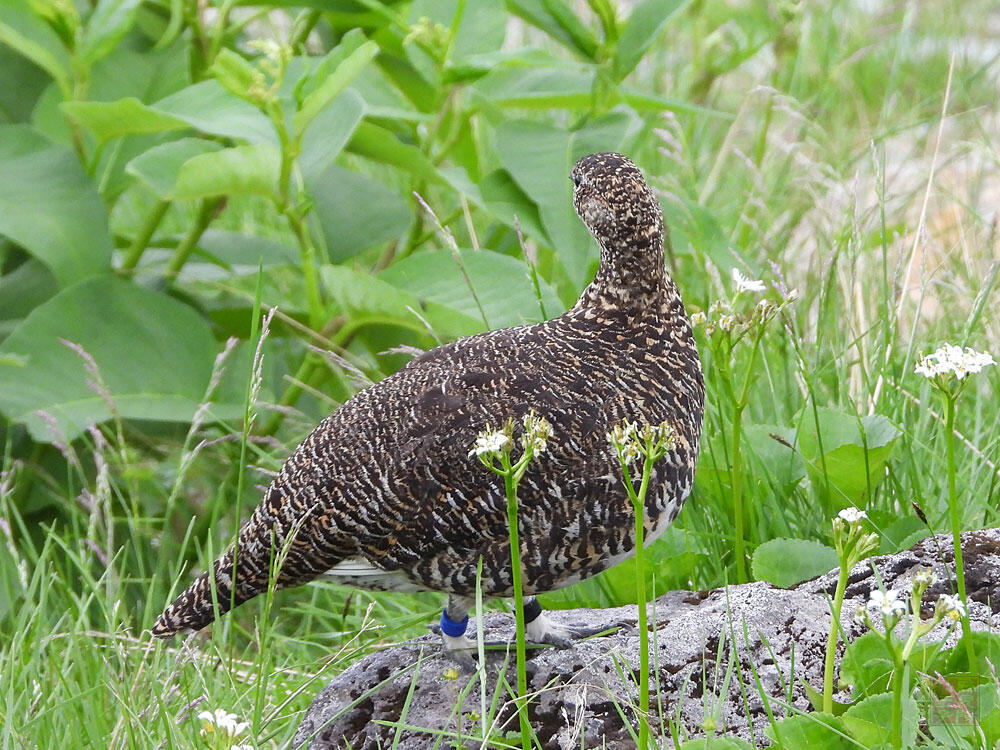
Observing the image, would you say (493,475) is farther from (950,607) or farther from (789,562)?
(950,607)

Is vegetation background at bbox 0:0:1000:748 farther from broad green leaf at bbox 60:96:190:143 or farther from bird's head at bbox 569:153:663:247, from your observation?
bird's head at bbox 569:153:663:247

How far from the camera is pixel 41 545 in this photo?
5062 mm

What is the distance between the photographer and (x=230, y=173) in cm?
380

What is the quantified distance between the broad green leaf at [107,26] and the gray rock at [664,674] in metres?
2.14

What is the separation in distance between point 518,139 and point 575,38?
1.30 ft

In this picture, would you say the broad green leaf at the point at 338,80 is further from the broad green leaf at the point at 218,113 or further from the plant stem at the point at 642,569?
the plant stem at the point at 642,569

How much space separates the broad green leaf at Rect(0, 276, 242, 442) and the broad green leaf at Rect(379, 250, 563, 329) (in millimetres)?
759

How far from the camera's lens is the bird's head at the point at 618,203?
324 cm

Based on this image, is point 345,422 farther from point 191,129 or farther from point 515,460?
point 191,129

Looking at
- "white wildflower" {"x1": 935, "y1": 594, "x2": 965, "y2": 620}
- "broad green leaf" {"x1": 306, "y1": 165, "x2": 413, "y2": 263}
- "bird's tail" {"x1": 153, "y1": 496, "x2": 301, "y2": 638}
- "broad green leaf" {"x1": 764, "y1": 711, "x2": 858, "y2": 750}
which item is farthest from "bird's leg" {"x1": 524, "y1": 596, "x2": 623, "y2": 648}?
"broad green leaf" {"x1": 306, "y1": 165, "x2": 413, "y2": 263}

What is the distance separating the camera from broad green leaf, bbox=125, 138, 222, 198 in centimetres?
390

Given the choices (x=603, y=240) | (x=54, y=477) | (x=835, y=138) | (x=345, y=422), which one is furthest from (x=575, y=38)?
(x=835, y=138)

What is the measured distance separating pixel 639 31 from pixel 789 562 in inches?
76.9

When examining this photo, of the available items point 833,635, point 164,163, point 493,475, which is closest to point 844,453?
point 493,475
